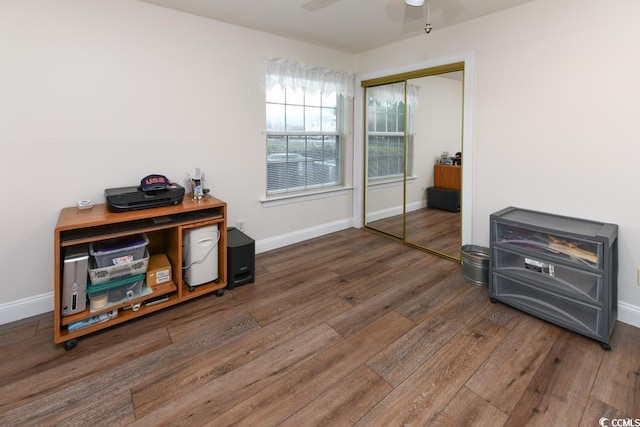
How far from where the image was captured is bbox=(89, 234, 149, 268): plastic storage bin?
2.08 metres

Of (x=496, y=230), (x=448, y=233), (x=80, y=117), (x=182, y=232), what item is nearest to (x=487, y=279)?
(x=496, y=230)

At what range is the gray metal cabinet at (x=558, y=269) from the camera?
198 cm

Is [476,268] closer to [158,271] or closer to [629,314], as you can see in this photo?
[629,314]

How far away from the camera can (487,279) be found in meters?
2.76

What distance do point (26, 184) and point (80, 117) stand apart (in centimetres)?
59

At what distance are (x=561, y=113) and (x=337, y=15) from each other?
196cm

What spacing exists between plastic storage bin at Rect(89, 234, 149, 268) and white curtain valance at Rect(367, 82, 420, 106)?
2.97 m

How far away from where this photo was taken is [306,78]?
11.7ft

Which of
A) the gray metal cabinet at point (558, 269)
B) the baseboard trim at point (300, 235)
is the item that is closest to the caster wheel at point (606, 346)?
the gray metal cabinet at point (558, 269)

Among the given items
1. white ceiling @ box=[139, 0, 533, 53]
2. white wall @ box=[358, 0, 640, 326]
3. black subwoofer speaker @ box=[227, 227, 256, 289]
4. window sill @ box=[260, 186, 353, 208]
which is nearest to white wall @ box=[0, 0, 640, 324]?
white wall @ box=[358, 0, 640, 326]

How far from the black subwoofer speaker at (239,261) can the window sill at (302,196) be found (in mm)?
765

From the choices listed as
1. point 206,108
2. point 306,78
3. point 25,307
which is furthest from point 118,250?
point 306,78

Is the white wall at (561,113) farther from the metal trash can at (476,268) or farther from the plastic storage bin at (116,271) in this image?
the plastic storage bin at (116,271)

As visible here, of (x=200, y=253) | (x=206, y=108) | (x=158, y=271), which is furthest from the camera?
(x=206, y=108)
